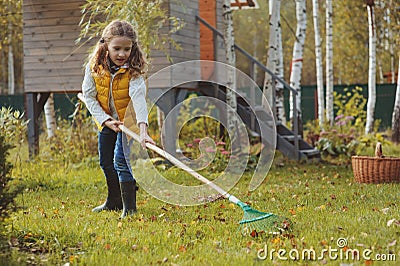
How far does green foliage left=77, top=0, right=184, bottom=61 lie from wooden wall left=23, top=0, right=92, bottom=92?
1596mm

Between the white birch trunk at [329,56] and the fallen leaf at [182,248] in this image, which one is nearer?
the fallen leaf at [182,248]

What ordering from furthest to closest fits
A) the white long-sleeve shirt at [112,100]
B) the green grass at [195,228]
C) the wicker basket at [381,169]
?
the wicker basket at [381,169] < the white long-sleeve shirt at [112,100] < the green grass at [195,228]

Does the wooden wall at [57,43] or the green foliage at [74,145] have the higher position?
the wooden wall at [57,43]

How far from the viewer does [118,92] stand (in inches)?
220

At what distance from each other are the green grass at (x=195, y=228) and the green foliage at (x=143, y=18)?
103 inches

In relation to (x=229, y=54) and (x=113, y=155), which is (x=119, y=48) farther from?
(x=229, y=54)

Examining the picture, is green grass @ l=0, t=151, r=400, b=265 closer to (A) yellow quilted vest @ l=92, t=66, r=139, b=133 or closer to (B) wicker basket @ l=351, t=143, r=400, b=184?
(B) wicker basket @ l=351, t=143, r=400, b=184

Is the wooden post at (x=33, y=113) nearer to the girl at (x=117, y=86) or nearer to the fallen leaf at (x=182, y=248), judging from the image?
the girl at (x=117, y=86)

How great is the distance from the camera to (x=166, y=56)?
10.3 meters

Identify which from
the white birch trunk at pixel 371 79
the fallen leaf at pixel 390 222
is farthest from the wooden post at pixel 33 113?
the fallen leaf at pixel 390 222

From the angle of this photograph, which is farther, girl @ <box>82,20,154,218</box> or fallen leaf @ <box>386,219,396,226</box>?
girl @ <box>82,20,154,218</box>

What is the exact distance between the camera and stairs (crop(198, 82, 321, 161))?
11.0 meters

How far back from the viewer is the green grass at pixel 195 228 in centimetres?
410

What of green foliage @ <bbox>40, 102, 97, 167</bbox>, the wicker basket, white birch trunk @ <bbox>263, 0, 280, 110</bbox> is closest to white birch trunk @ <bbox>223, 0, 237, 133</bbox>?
white birch trunk @ <bbox>263, 0, 280, 110</bbox>
